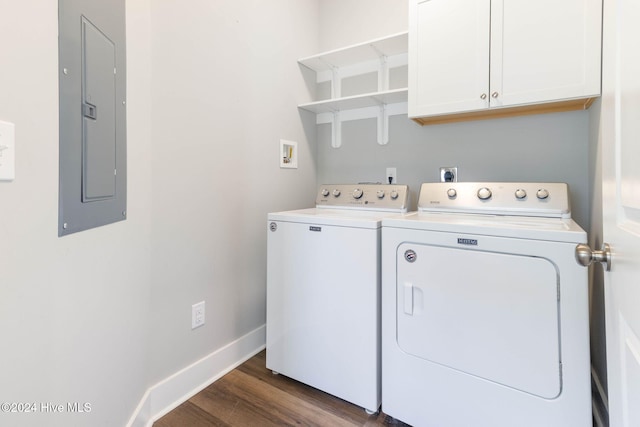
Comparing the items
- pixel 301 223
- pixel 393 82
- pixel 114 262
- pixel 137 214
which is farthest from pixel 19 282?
pixel 393 82

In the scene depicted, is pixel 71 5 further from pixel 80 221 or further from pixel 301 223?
pixel 301 223

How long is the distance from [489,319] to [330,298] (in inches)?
26.6

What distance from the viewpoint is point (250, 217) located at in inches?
74.6

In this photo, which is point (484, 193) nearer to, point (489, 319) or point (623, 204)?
point (489, 319)

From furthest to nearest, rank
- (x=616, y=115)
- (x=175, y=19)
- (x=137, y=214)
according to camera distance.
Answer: (x=175, y=19), (x=137, y=214), (x=616, y=115)

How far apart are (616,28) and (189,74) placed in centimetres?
155

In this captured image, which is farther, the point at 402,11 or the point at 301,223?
the point at 402,11

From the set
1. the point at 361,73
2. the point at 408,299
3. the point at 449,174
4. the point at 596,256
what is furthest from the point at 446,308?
the point at 361,73

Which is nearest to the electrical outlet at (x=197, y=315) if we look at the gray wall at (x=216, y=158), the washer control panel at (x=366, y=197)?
the gray wall at (x=216, y=158)

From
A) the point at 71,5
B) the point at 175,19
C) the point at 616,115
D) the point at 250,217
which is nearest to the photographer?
the point at 616,115

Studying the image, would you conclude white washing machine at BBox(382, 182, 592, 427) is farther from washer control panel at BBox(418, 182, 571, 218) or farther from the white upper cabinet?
the white upper cabinet

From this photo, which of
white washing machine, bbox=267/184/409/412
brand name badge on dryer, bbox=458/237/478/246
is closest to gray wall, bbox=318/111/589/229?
white washing machine, bbox=267/184/409/412

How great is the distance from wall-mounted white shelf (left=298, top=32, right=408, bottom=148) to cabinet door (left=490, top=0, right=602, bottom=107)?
0.54 m

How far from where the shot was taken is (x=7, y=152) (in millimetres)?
615
